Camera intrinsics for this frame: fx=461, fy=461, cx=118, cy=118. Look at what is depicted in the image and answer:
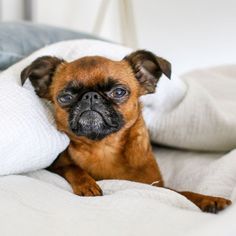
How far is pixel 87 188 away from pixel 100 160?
8.9 inches

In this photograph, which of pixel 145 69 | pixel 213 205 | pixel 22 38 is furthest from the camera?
pixel 22 38

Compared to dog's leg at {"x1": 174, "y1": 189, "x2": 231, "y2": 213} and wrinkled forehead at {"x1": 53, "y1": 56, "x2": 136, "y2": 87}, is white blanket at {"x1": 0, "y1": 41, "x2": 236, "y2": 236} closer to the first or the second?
dog's leg at {"x1": 174, "y1": 189, "x2": 231, "y2": 213}

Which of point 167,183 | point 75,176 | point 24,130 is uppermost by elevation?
point 24,130

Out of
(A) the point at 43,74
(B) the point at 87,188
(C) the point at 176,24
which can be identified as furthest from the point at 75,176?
(C) the point at 176,24

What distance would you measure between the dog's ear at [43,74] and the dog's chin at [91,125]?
6.5 inches

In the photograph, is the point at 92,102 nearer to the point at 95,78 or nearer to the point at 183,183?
the point at 95,78

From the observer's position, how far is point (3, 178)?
947mm

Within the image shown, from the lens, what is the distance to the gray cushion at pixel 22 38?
55.1 inches

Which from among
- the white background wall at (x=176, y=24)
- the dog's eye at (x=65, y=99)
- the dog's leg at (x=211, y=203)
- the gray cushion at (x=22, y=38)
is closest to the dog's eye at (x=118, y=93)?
the dog's eye at (x=65, y=99)

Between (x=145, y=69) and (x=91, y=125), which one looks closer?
(x=91, y=125)

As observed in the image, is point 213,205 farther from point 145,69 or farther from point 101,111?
point 145,69

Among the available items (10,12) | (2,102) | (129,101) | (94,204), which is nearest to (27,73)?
(2,102)

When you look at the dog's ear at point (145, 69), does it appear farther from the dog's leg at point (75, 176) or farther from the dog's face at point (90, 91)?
the dog's leg at point (75, 176)

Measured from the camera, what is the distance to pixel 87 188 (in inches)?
37.8
